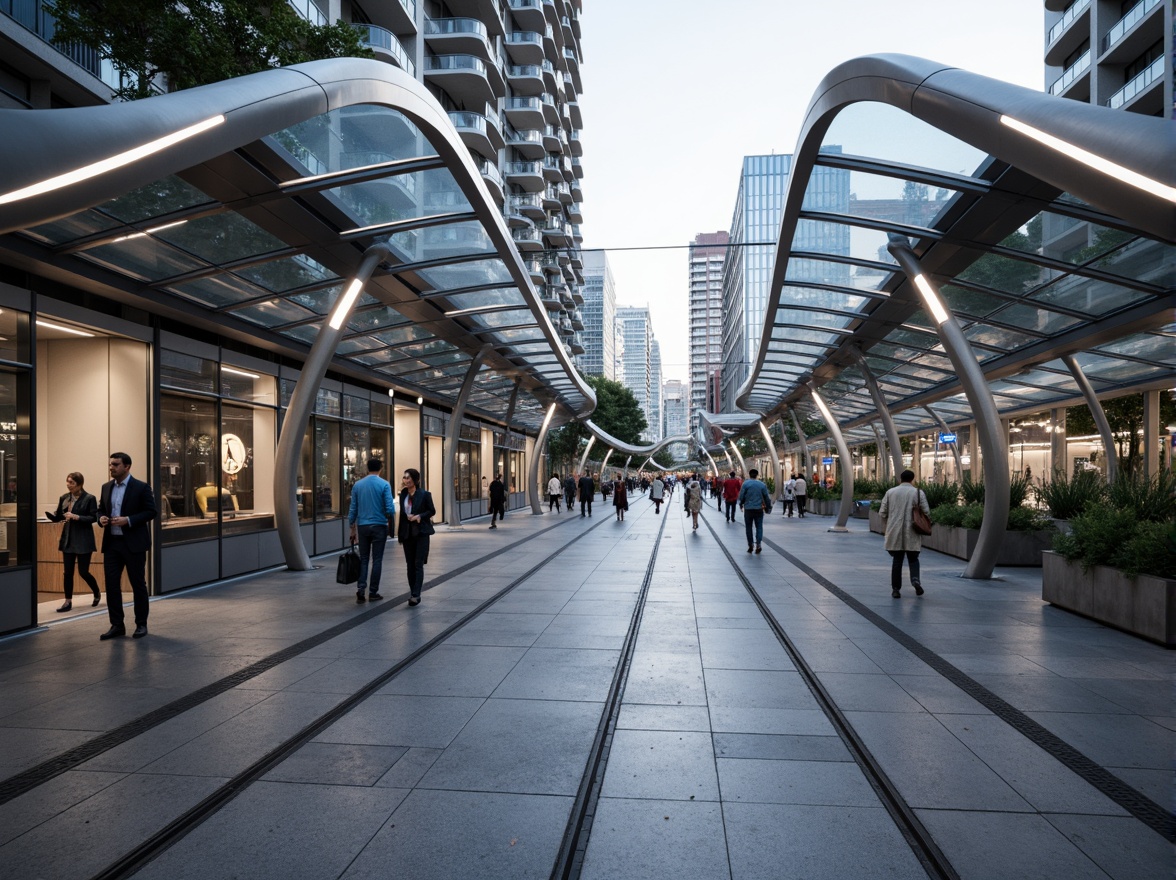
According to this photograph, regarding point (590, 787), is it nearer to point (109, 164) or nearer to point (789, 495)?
point (109, 164)

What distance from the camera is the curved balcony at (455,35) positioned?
149ft

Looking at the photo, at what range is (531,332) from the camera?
20578 mm

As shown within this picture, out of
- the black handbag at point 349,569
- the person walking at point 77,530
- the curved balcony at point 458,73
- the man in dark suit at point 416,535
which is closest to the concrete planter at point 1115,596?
the man in dark suit at point 416,535

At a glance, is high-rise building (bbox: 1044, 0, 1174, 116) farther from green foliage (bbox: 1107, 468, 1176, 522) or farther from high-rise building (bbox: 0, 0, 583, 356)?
green foliage (bbox: 1107, 468, 1176, 522)

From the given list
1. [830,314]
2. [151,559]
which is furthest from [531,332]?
[151,559]

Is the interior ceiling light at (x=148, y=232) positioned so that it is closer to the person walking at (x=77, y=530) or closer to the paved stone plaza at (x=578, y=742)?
the person walking at (x=77, y=530)

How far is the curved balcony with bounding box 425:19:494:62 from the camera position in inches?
1793

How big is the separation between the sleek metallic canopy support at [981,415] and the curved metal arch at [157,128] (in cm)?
785

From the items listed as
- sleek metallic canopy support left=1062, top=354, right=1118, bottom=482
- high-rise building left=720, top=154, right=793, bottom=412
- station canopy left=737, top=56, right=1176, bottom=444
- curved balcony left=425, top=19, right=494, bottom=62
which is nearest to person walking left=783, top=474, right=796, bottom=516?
station canopy left=737, top=56, right=1176, bottom=444

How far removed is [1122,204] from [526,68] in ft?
207

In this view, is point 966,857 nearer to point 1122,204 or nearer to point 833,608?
point 1122,204

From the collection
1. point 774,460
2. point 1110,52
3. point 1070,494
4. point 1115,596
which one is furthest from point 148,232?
point 1110,52

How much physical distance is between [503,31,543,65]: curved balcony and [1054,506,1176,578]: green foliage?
5926 centimetres

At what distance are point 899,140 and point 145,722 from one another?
31.8 feet
